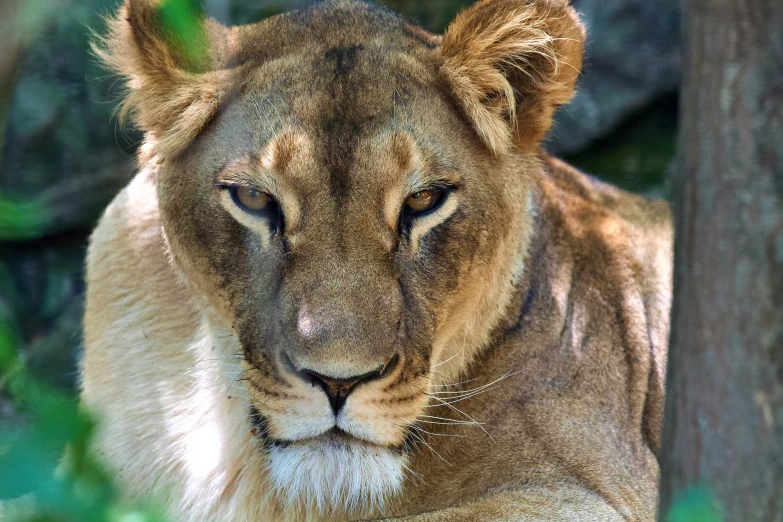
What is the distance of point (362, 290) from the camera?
2691mm

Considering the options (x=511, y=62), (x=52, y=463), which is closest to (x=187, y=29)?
(x=52, y=463)

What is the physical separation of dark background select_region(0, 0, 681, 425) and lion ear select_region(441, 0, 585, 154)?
2204 millimetres

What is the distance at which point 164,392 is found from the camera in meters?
3.69

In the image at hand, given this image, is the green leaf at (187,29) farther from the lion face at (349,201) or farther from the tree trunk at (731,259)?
the tree trunk at (731,259)

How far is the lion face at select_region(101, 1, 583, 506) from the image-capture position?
271cm

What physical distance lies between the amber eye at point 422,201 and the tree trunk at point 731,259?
123 cm

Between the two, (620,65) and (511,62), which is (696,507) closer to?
(511,62)

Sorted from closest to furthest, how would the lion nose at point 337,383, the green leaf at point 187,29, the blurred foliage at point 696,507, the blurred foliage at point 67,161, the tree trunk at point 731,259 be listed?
the blurred foliage at point 696,507, the tree trunk at point 731,259, the green leaf at point 187,29, the lion nose at point 337,383, the blurred foliage at point 67,161

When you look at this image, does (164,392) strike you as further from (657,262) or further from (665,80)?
(665,80)

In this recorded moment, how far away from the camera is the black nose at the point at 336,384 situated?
258cm

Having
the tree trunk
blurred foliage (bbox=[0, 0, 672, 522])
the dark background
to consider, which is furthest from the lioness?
blurred foliage (bbox=[0, 0, 672, 522])

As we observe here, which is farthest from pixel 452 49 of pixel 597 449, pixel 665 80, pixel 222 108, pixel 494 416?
pixel 665 80

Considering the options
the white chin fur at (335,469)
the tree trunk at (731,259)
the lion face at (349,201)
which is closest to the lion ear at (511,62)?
the lion face at (349,201)

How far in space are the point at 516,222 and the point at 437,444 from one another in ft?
2.69
